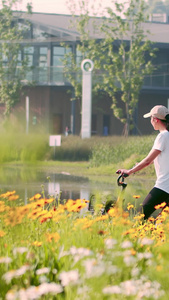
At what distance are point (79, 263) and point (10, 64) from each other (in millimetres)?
44867

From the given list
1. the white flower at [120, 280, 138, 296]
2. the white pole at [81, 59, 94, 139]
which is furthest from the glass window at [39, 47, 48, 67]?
the white flower at [120, 280, 138, 296]

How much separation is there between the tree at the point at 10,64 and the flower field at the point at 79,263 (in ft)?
137

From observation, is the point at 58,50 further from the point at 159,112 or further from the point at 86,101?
the point at 159,112

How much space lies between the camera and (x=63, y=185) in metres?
17.5

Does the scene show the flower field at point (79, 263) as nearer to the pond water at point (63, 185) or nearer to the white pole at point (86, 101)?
the pond water at point (63, 185)

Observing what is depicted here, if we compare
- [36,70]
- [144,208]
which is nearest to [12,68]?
[36,70]

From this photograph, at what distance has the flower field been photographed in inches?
133

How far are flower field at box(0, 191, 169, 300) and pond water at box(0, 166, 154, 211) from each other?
8.11m

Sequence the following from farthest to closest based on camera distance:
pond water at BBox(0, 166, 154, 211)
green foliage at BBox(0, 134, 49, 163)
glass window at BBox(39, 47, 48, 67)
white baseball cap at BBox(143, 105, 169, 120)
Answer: glass window at BBox(39, 47, 48, 67)
pond water at BBox(0, 166, 154, 211)
green foliage at BBox(0, 134, 49, 163)
white baseball cap at BBox(143, 105, 169, 120)

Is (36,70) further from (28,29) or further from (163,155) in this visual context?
(163,155)

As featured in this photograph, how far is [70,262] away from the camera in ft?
14.4

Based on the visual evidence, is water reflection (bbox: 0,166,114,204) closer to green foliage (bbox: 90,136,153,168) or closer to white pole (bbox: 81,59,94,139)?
green foliage (bbox: 90,136,153,168)

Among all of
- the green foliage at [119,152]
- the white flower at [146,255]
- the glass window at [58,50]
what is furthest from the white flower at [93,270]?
the glass window at [58,50]

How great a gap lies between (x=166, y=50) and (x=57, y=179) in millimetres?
33398
